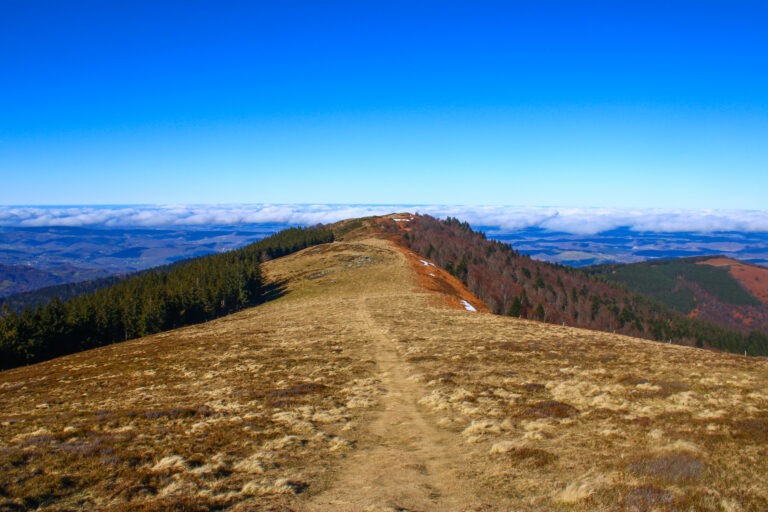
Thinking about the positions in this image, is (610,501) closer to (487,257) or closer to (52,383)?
(52,383)

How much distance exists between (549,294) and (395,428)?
126916 mm

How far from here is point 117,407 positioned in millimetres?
21266

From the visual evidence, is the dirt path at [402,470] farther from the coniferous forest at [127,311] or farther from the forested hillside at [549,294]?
the forested hillside at [549,294]

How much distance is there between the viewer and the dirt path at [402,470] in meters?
10.6

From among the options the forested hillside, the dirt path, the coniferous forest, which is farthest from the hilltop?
the forested hillside

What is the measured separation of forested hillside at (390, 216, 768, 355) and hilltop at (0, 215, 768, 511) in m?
72.8

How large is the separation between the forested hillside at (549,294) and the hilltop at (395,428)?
72.8 meters

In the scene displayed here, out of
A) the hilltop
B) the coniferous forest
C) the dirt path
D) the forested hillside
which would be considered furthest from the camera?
the forested hillside

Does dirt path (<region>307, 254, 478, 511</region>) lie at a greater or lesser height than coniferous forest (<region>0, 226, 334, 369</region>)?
greater

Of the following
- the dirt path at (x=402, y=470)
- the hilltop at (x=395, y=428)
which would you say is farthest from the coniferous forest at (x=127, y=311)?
the dirt path at (x=402, y=470)

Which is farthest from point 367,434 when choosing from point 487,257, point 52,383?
point 487,257

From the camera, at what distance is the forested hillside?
4444 inches

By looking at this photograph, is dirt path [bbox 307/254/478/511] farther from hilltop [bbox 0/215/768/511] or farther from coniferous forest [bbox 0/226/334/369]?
coniferous forest [bbox 0/226/334/369]

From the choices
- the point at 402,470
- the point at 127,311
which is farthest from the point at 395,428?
the point at 127,311
